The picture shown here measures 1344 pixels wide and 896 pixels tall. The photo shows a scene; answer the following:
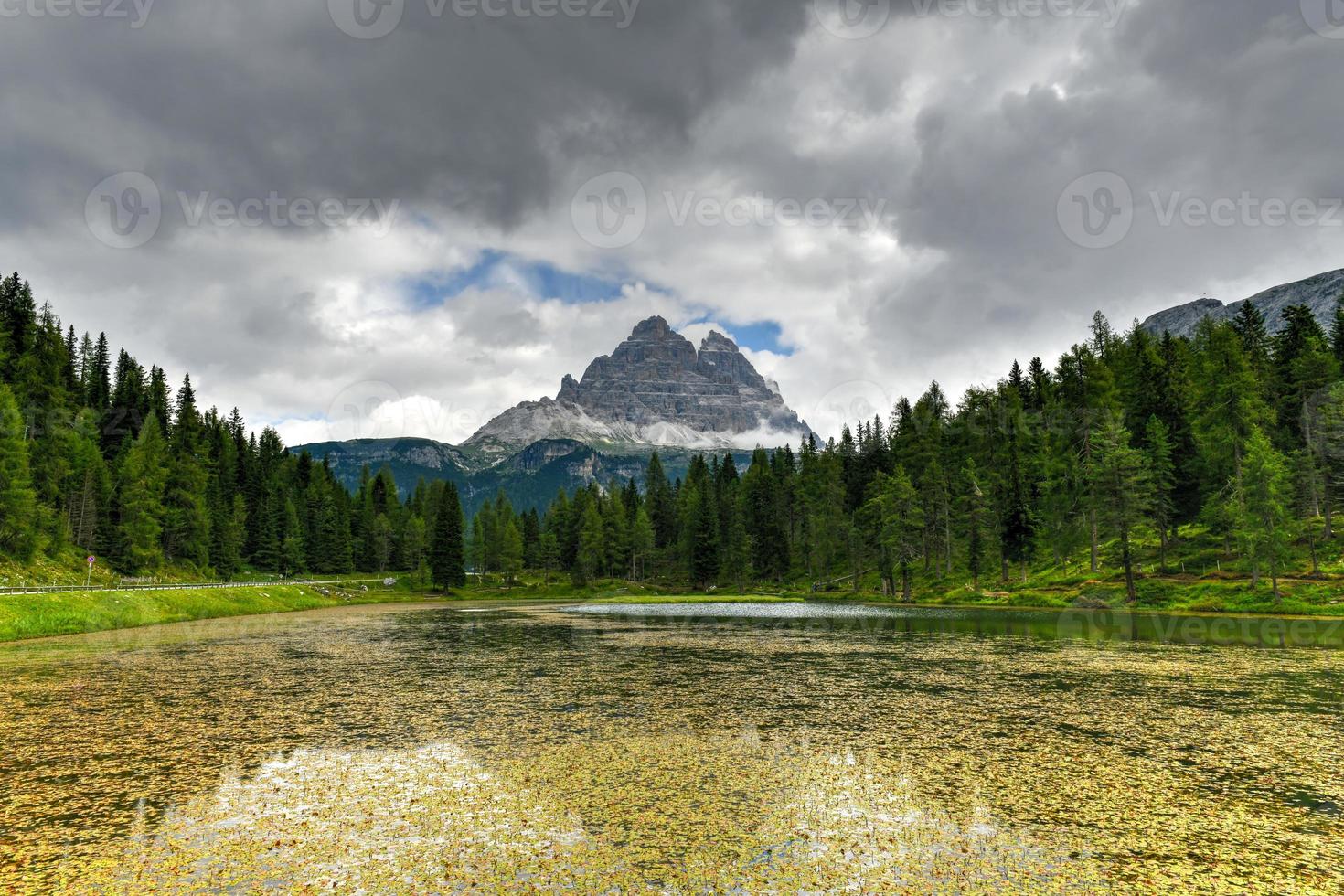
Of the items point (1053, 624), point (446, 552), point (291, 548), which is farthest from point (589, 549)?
point (1053, 624)

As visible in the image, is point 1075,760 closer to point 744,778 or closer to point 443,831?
point 744,778

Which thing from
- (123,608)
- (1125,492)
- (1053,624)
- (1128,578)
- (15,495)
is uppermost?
(15,495)

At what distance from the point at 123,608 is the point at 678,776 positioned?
56.2 metres

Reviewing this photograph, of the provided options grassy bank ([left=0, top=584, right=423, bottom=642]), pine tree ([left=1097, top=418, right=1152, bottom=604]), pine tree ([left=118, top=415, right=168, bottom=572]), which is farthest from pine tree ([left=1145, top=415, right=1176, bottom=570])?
pine tree ([left=118, top=415, right=168, bottom=572])

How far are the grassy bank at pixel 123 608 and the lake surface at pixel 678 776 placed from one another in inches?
755

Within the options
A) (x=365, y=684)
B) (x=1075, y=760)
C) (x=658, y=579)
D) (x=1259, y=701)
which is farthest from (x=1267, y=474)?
(x=658, y=579)

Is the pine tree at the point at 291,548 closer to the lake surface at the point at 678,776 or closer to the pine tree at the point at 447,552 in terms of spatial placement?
the pine tree at the point at 447,552

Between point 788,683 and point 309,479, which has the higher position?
point 309,479

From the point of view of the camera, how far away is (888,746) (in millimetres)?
14938

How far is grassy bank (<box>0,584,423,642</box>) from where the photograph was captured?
1692 inches

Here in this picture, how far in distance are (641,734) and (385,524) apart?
141273mm

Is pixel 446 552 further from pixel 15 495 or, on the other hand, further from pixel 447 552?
pixel 15 495

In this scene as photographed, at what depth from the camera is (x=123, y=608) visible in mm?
51625

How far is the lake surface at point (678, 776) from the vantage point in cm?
882
